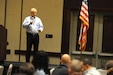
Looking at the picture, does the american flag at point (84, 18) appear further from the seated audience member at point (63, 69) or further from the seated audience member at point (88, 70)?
the seated audience member at point (63, 69)

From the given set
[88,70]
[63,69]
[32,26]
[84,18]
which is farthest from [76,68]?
[84,18]

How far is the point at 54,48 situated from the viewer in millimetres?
10000

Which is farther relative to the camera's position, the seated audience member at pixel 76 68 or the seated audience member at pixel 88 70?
the seated audience member at pixel 88 70

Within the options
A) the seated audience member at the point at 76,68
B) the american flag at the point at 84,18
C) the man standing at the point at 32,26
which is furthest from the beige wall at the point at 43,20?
the seated audience member at the point at 76,68

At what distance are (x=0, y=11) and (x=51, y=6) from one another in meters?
1.49

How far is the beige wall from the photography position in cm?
995

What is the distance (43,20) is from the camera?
9984mm

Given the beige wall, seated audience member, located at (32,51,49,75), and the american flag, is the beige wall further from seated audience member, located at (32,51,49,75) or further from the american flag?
seated audience member, located at (32,51,49,75)

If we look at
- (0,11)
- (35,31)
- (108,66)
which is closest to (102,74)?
(108,66)

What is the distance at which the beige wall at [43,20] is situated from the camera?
995cm

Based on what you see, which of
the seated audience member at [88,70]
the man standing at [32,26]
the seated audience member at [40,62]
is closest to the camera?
the seated audience member at [40,62]

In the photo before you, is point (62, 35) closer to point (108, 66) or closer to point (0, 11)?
point (0, 11)

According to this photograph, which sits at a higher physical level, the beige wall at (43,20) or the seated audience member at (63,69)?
the beige wall at (43,20)

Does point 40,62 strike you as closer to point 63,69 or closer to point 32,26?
point 63,69
